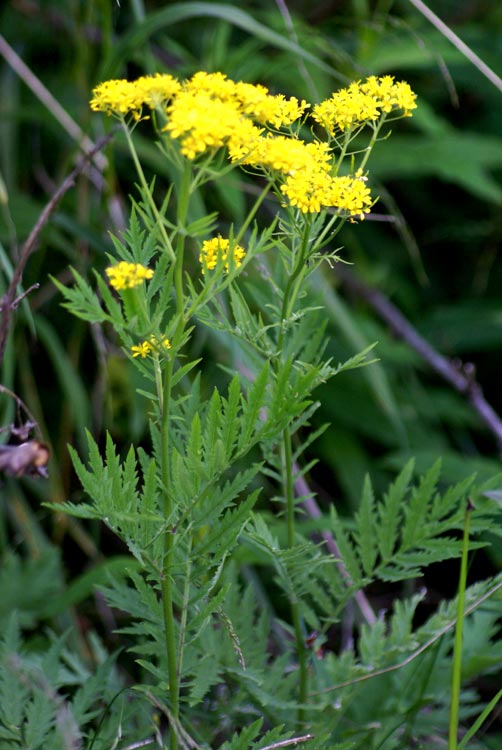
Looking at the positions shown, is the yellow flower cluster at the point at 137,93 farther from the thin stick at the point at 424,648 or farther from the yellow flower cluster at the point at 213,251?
the thin stick at the point at 424,648

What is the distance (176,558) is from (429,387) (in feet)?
5.54

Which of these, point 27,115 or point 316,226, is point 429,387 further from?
point 316,226

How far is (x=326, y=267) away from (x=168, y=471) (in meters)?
1.45

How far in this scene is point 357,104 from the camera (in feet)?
2.57

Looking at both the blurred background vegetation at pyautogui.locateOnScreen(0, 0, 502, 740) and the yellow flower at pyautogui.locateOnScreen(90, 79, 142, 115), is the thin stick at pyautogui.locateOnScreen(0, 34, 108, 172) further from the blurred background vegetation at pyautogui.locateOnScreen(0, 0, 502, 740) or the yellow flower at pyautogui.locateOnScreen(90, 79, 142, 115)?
the yellow flower at pyautogui.locateOnScreen(90, 79, 142, 115)

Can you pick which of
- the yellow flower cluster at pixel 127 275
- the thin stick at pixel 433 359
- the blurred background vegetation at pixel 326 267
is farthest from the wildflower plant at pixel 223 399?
the thin stick at pixel 433 359

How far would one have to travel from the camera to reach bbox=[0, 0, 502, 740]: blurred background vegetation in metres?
1.75

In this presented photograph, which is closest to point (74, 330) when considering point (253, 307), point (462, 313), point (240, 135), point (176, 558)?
point (253, 307)

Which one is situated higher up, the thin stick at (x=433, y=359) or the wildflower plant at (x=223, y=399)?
the wildflower plant at (x=223, y=399)

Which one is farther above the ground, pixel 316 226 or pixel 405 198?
pixel 316 226

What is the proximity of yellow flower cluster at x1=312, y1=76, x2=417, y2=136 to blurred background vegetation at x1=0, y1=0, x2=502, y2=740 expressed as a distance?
65 centimetres

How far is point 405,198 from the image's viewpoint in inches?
102

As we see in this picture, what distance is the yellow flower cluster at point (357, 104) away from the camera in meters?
0.78

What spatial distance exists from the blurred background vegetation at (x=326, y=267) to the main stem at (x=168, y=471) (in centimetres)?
62
